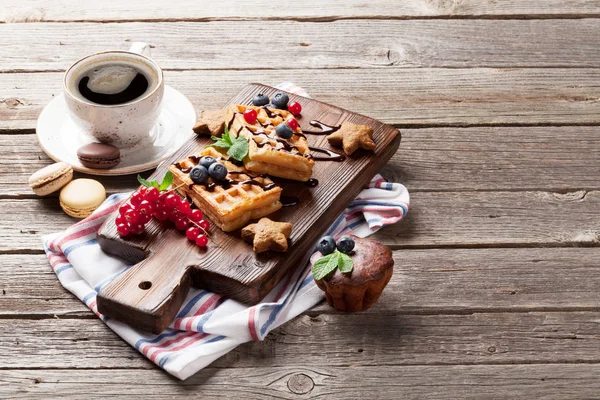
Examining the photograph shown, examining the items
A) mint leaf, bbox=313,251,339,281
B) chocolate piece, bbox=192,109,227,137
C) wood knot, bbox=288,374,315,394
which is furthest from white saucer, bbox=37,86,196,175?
wood knot, bbox=288,374,315,394

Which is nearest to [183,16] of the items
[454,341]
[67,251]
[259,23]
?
[259,23]

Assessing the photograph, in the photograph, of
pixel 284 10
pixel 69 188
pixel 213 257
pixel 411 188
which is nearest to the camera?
pixel 213 257

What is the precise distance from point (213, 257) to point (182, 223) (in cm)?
11

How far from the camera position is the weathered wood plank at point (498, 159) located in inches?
84.7

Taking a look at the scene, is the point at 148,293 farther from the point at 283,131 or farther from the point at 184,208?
the point at 283,131

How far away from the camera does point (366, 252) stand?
5.75 ft

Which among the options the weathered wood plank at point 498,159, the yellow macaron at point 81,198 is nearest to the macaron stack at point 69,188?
the yellow macaron at point 81,198

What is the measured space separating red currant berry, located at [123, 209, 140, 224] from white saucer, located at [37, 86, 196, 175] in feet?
0.99

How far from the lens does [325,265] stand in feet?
5.65

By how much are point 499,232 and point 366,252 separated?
1.33 ft

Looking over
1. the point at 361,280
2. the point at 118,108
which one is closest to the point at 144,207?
the point at 118,108

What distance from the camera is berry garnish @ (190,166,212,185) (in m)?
1.88

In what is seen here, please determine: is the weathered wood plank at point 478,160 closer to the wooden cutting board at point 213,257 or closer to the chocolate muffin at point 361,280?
the wooden cutting board at point 213,257

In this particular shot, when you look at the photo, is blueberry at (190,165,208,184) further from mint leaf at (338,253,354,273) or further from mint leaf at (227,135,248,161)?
mint leaf at (338,253,354,273)
